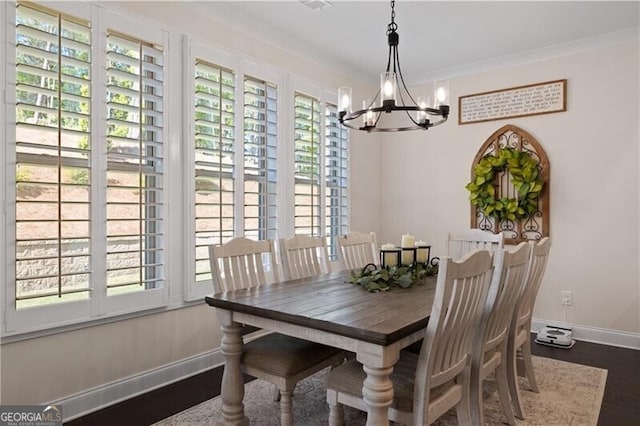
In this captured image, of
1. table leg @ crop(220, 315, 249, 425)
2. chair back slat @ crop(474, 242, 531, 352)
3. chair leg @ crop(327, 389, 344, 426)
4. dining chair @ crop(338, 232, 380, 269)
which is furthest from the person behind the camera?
dining chair @ crop(338, 232, 380, 269)

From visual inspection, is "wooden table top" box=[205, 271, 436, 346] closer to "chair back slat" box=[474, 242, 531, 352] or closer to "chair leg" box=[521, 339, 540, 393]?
"chair back slat" box=[474, 242, 531, 352]

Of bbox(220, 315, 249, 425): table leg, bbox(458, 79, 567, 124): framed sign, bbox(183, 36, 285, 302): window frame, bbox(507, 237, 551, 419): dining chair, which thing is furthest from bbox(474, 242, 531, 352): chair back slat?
bbox(458, 79, 567, 124): framed sign

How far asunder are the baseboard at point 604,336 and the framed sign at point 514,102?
2.06 meters

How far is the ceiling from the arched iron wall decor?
82 centimetres

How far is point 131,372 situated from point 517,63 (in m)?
4.37

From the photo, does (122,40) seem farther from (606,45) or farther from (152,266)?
(606,45)

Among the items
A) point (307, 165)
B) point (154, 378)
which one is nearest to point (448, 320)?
point (154, 378)

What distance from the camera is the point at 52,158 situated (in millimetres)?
2393

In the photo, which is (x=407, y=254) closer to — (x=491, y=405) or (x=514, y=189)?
(x=491, y=405)

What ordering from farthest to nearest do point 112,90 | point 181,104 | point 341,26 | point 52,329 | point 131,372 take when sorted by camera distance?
point 341,26, point 181,104, point 131,372, point 112,90, point 52,329

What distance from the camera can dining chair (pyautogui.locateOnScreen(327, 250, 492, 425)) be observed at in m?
1.69

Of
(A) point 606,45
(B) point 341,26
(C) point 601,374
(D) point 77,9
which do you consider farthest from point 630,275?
(D) point 77,9

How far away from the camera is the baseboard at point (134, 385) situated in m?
2.53

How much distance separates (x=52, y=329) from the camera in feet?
7.91
